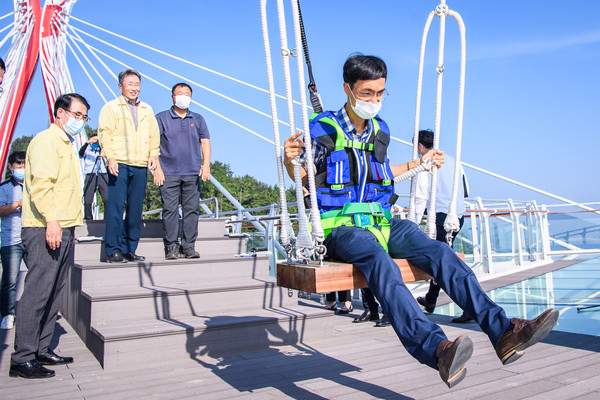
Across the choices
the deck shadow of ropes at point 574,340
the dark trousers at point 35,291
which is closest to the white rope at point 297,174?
the dark trousers at point 35,291

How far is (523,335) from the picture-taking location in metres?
1.87

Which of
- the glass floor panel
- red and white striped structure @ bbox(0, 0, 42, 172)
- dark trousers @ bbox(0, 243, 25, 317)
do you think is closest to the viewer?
the glass floor panel

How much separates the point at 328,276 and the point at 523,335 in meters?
0.77

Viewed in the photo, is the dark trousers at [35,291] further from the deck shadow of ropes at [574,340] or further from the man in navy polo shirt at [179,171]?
the deck shadow of ropes at [574,340]

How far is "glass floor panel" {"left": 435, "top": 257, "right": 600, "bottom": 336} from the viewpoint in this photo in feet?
13.5

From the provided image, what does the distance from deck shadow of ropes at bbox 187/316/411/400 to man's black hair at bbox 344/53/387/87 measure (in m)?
1.58

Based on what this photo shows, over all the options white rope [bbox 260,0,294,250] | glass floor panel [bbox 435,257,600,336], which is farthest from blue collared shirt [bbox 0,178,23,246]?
glass floor panel [bbox 435,257,600,336]

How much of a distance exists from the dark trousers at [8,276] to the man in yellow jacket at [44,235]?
5.15 ft

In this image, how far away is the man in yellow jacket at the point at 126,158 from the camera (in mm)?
4211

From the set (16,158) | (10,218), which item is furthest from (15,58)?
(10,218)

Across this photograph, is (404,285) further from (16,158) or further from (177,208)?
(16,158)

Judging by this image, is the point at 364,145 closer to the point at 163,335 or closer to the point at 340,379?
the point at 340,379

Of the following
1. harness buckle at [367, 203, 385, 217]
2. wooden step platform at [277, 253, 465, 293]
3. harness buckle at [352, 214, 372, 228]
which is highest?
harness buckle at [367, 203, 385, 217]

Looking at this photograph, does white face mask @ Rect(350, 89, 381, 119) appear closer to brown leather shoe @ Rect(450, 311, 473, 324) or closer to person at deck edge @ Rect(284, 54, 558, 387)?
person at deck edge @ Rect(284, 54, 558, 387)
